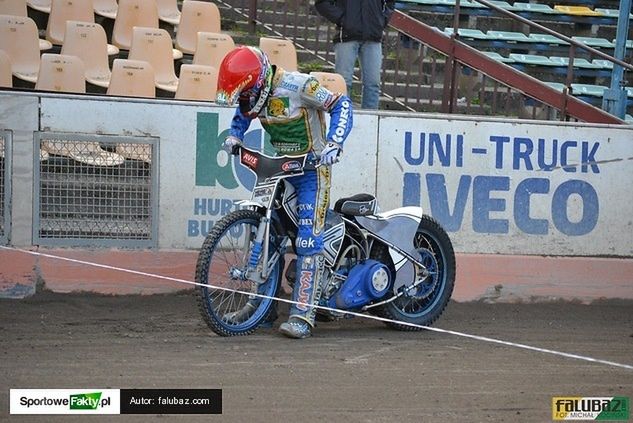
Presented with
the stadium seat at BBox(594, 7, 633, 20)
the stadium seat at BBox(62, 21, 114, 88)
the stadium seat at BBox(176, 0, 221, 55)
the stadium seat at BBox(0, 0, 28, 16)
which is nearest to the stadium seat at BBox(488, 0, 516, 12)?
the stadium seat at BBox(594, 7, 633, 20)

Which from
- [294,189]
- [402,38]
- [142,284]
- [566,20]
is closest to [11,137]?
[142,284]

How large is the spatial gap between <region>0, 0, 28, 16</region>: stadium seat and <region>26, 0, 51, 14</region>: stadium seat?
486 mm

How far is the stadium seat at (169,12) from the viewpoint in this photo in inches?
582

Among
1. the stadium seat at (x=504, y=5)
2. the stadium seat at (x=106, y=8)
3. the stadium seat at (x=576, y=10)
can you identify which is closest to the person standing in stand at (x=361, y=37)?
the stadium seat at (x=106, y=8)

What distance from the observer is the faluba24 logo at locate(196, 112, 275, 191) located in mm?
9898

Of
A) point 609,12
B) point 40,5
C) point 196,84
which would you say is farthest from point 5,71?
point 609,12

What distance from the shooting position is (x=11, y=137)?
9.48 meters

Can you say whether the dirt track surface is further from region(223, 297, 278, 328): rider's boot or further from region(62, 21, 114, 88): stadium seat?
region(62, 21, 114, 88): stadium seat

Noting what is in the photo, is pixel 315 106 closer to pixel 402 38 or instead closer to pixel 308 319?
pixel 308 319

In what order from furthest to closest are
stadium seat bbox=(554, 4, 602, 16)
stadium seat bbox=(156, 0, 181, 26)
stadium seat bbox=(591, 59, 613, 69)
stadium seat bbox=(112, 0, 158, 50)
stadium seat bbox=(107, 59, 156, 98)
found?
stadium seat bbox=(554, 4, 602, 16) → stadium seat bbox=(591, 59, 613, 69) → stadium seat bbox=(156, 0, 181, 26) → stadium seat bbox=(112, 0, 158, 50) → stadium seat bbox=(107, 59, 156, 98)

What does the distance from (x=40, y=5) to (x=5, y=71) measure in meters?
3.01

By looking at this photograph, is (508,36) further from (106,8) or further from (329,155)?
(329,155)

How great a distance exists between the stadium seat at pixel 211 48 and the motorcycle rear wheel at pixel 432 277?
4.68 m

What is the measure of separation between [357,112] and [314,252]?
2.09 metres
